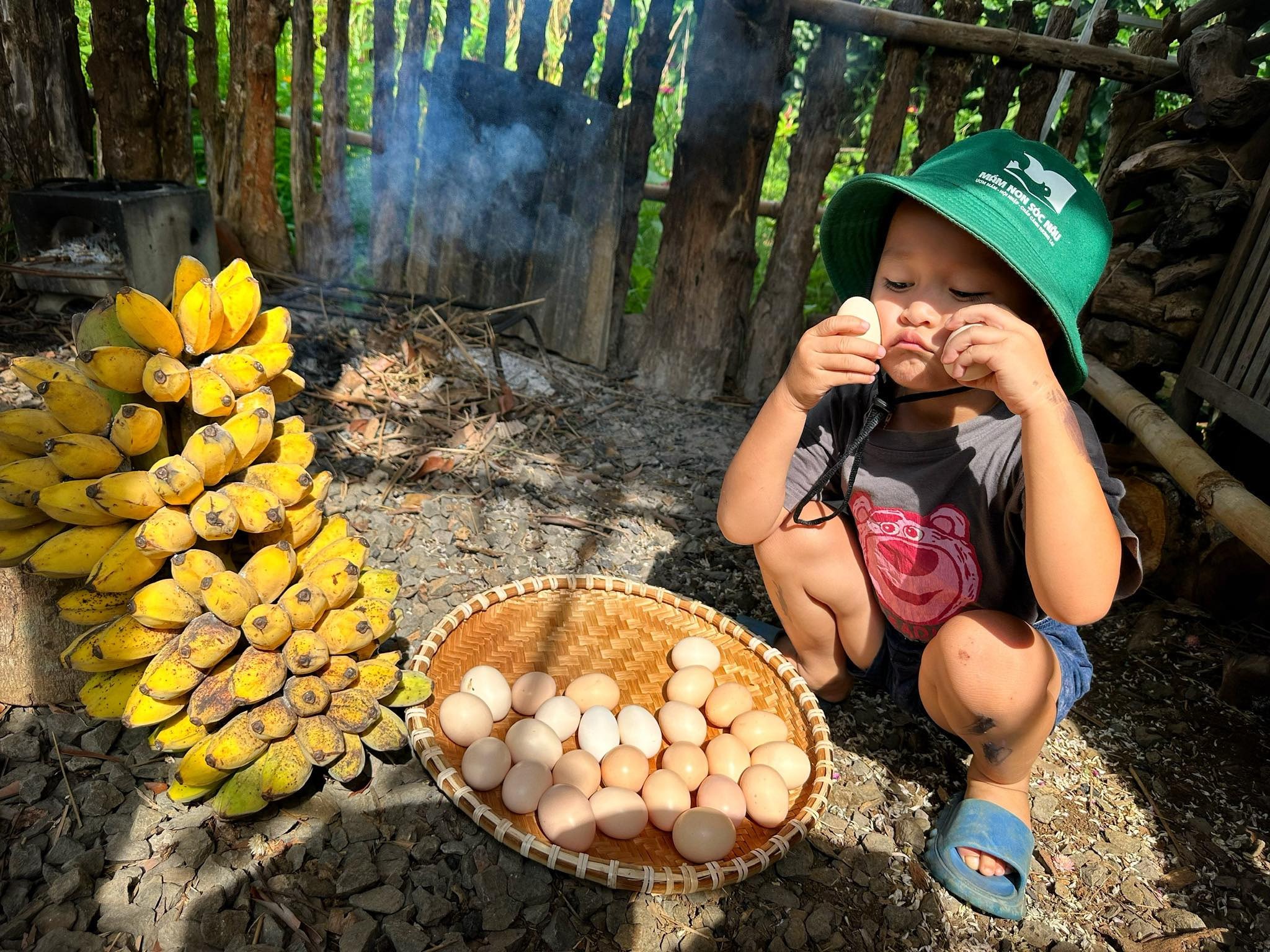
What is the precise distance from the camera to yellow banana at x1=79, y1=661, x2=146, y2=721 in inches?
60.8

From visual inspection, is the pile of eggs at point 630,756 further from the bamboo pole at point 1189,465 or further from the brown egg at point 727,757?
the bamboo pole at point 1189,465

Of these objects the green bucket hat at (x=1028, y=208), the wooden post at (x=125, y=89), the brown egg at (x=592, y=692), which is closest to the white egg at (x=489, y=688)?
the brown egg at (x=592, y=692)

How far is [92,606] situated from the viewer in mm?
1508

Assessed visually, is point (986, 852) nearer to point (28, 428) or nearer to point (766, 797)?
point (766, 797)

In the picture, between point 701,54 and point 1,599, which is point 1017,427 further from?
point 701,54

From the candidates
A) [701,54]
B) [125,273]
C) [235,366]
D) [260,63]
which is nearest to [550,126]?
[701,54]

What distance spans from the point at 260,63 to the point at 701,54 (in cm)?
204

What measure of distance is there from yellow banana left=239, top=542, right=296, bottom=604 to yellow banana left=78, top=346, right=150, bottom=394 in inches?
14.6

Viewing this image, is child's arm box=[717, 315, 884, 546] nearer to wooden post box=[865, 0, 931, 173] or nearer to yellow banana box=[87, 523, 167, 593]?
yellow banana box=[87, 523, 167, 593]

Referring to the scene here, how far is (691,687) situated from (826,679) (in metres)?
0.38

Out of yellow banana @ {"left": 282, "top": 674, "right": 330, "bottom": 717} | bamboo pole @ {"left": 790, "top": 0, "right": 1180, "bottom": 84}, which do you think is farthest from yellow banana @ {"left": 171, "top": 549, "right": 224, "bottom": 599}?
bamboo pole @ {"left": 790, "top": 0, "right": 1180, "bottom": 84}

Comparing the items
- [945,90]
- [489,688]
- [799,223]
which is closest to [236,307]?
[489,688]

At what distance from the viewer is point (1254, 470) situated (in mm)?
2996

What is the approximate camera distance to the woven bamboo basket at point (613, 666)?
66.4 inches
